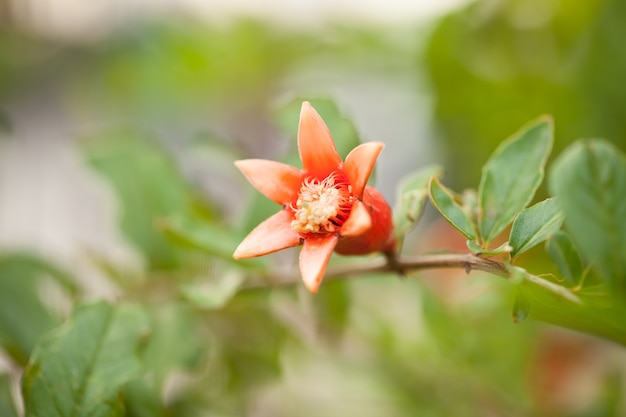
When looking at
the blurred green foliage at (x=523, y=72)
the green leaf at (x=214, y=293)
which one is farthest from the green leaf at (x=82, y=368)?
the blurred green foliage at (x=523, y=72)

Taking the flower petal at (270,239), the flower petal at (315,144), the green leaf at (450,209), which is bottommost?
the flower petal at (270,239)

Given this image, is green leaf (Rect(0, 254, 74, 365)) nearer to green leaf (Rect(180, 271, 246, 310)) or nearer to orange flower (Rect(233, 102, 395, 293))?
green leaf (Rect(180, 271, 246, 310))

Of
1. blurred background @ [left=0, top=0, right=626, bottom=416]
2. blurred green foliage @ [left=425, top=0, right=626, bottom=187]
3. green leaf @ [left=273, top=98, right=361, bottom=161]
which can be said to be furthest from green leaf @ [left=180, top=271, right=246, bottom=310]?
blurred green foliage @ [left=425, top=0, right=626, bottom=187]

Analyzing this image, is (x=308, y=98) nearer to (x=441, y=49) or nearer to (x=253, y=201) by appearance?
(x=253, y=201)

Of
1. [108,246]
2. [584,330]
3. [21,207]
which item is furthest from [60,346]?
[21,207]

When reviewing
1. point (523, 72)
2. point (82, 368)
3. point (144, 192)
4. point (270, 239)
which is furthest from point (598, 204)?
point (523, 72)

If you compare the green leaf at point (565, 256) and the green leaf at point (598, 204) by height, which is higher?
the green leaf at point (598, 204)

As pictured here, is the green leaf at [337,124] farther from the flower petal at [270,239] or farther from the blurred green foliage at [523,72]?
the blurred green foliage at [523,72]
